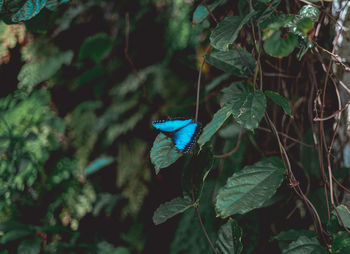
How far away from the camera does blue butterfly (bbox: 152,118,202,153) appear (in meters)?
0.71

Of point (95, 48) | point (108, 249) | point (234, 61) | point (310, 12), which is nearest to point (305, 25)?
point (310, 12)

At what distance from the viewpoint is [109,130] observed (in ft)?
4.29

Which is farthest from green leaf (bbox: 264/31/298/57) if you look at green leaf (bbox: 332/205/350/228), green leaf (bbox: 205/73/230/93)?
green leaf (bbox: 205/73/230/93)

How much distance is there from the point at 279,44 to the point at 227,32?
5.4 inches

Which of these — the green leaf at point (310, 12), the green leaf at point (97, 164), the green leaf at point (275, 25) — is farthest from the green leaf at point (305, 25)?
the green leaf at point (97, 164)

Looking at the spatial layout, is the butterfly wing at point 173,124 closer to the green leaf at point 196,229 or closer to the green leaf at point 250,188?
the green leaf at point 250,188

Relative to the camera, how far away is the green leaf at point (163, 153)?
698 millimetres

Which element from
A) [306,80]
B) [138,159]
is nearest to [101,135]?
[138,159]

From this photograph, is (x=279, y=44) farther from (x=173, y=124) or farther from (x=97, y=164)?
(x=97, y=164)

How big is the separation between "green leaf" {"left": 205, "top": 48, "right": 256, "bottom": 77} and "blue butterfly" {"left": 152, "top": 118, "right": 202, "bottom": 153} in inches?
9.2

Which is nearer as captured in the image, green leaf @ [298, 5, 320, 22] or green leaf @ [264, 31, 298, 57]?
green leaf @ [264, 31, 298, 57]

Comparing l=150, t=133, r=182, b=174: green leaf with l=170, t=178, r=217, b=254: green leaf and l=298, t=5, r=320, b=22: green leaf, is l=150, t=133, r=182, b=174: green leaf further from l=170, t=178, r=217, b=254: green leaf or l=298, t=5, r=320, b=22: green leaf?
l=170, t=178, r=217, b=254: green leaf

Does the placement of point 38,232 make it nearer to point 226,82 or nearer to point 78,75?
point 78,75

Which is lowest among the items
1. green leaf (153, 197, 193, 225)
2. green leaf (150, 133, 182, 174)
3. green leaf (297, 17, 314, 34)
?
green leaf (153, 197, 193, 225)
